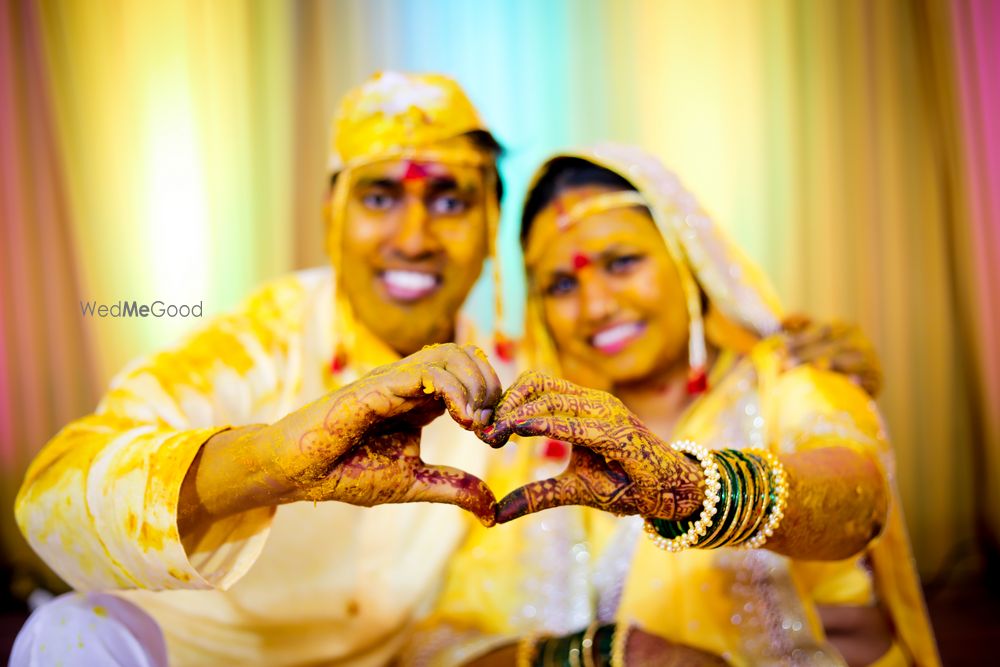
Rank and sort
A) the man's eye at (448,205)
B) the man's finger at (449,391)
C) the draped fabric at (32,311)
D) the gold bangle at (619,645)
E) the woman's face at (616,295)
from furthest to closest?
the draped fabric at (32,311), the man's eye at (448,205), the woman's face at (616,295), the gold bangle at (619,645), the man's finger at (449,391)

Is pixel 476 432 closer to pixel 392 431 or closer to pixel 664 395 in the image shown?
pixel 392 431

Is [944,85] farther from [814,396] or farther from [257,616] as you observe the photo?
[257,616]

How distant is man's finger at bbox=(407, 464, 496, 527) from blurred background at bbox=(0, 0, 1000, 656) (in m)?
2.64

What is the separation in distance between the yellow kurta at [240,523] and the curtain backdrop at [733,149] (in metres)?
1.73

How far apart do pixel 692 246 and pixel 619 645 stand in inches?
Result: 35.5

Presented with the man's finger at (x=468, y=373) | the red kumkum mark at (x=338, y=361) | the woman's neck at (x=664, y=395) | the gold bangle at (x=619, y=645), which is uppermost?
the man's finger at (x=468, y=373)

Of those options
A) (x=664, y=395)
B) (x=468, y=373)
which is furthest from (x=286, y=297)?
(x=468, y=373)

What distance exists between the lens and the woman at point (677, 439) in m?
1.65

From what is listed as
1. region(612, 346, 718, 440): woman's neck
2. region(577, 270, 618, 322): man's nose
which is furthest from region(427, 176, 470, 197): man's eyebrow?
region(612, 346, 718, 440): woman's neck

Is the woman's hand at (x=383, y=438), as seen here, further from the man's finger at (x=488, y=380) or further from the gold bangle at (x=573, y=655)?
the gold bangle at (x=573, y=655)

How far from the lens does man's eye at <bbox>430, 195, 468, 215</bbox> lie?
207 centimetres

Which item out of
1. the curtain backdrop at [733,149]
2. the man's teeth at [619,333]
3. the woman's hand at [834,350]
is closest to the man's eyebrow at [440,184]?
the man's teeth at [619,333]

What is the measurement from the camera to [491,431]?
111 cm

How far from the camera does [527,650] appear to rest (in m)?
1.78
